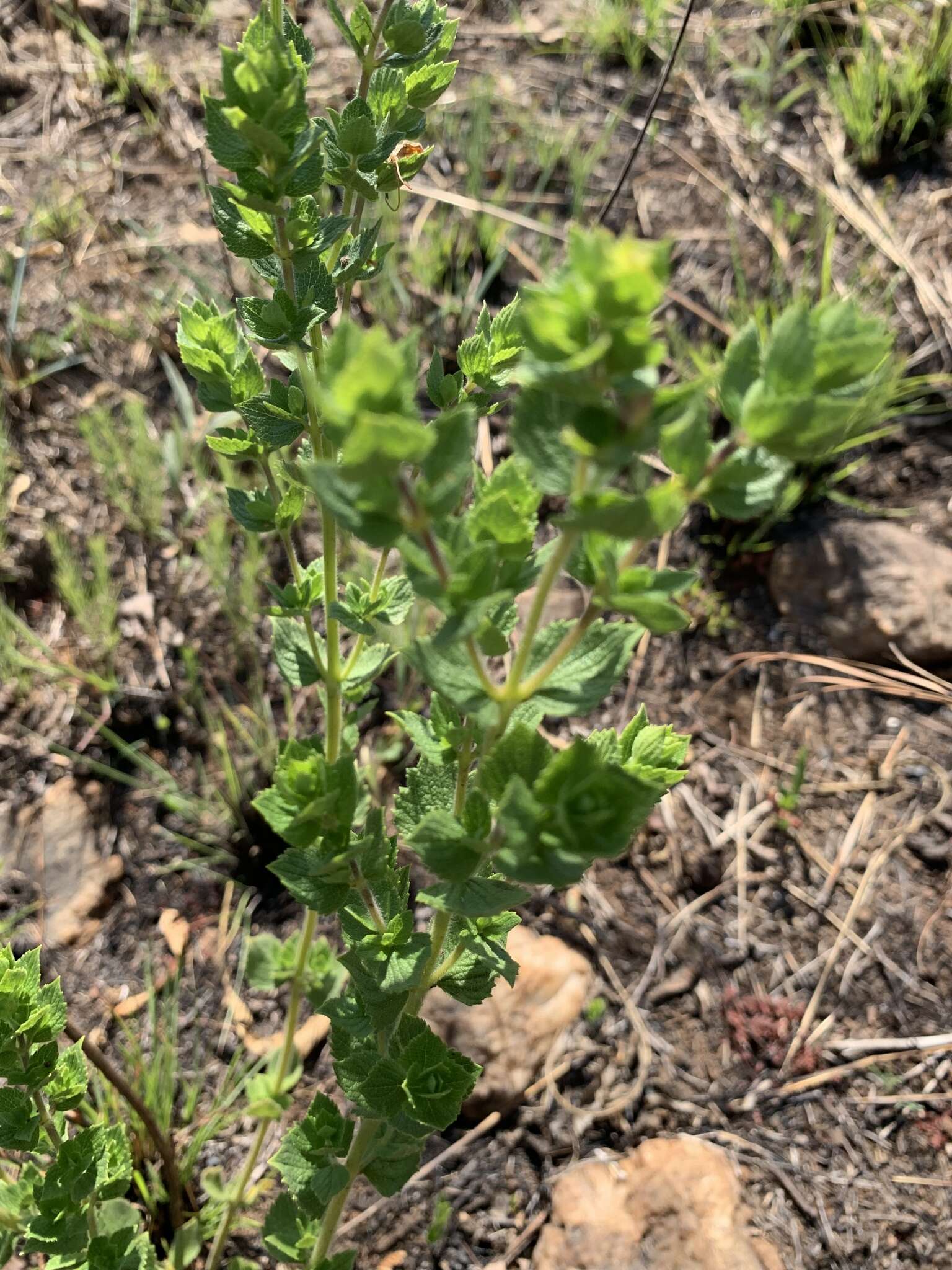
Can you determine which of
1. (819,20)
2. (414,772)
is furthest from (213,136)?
(819,20)

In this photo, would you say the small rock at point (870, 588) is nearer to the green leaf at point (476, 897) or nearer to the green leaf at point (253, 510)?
the green leaf at point (253, 510)

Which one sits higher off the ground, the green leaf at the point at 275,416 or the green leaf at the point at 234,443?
the green leaf at the point at 275,416

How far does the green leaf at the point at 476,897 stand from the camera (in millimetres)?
959

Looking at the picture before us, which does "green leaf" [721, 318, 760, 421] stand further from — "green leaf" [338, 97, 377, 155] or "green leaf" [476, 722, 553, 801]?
"green leaf" [338, 97, 377, 155]

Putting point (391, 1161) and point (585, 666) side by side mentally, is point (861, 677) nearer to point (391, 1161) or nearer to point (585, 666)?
point (391, 1161)

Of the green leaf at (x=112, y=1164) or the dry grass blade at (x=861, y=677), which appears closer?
the green leaf at (x=112, y=1164)

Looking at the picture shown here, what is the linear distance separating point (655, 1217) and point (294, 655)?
1380 millimetres

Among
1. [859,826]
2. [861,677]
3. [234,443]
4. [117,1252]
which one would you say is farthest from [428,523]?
[861,677]

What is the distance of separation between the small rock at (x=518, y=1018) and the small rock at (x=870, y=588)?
47.3 inches

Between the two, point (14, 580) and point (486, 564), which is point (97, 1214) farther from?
point (14, 580)

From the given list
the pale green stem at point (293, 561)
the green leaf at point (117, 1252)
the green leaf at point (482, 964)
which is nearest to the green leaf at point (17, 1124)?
the green leaf at point (117, 1252)

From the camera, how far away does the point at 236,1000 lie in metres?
2.34

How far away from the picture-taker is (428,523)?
0.77m

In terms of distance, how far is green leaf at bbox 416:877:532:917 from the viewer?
0.96 metres
